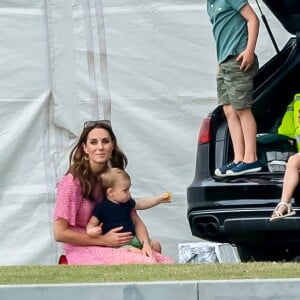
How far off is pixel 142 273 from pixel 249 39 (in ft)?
6.86

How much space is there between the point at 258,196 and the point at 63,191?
125 centimetres

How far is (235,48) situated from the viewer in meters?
8.44

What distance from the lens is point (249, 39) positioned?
8.38 metres

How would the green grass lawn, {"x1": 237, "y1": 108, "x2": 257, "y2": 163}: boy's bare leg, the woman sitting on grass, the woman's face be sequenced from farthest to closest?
the woman's face < the woman sitting on grass < {"x1": 237, "y1": 108, "x2": 257, "y2": 163}: boy's bare leg < the green grass lawn

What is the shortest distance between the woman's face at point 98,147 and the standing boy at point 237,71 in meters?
0.75

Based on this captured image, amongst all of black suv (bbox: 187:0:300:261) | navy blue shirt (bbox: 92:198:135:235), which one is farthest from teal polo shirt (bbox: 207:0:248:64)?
navy blue shirt (bbox: 92:198:135:235)

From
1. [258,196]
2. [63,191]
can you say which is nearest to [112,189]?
[63,191]

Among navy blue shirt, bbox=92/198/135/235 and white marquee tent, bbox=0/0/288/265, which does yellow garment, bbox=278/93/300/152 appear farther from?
white marquee tent, bbox=0/0/288/265

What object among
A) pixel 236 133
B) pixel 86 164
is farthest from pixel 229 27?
pixel 86 164

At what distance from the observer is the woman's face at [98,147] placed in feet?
28.3

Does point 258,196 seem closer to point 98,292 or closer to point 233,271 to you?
point 233,271

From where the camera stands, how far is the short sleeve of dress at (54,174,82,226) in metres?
8.45

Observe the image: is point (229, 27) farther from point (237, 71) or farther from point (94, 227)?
point (94, 227)

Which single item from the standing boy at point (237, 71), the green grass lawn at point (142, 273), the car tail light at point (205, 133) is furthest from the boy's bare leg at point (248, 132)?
Answer: the green grass lawn at point (142, 273)
